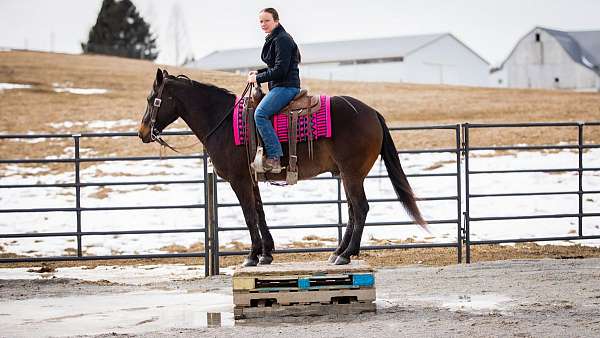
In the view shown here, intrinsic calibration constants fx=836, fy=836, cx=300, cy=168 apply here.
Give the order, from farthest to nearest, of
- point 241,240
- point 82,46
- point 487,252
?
point 82,46 → point 241,240 → point 487,252

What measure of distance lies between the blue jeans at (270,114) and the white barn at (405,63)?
1768 inches

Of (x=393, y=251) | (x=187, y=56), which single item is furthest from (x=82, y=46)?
(x=393, y=251)

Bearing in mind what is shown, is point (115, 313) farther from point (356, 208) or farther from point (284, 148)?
point (356, 208)

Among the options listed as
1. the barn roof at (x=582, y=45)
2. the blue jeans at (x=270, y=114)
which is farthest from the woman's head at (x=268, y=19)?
the barn roof at (x=582, y=45)

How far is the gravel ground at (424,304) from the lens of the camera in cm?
578

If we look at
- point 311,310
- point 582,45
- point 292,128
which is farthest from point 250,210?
point 582,45

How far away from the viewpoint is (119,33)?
178 feet

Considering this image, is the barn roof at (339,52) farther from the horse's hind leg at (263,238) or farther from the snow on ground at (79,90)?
the horse's hind leg at (263,238)

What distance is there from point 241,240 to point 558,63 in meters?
51.5

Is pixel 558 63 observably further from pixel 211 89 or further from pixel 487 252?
pixel 211 89

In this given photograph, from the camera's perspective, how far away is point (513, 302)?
6680 mm

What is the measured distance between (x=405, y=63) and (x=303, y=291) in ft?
154

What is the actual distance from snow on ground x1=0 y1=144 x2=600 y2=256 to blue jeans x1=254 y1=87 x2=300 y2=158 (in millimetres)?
3958

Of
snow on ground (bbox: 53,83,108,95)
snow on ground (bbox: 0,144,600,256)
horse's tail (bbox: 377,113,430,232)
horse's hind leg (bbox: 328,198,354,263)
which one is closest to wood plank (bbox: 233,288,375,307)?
horse's hind leg (bbox: 328,198,354,263)
